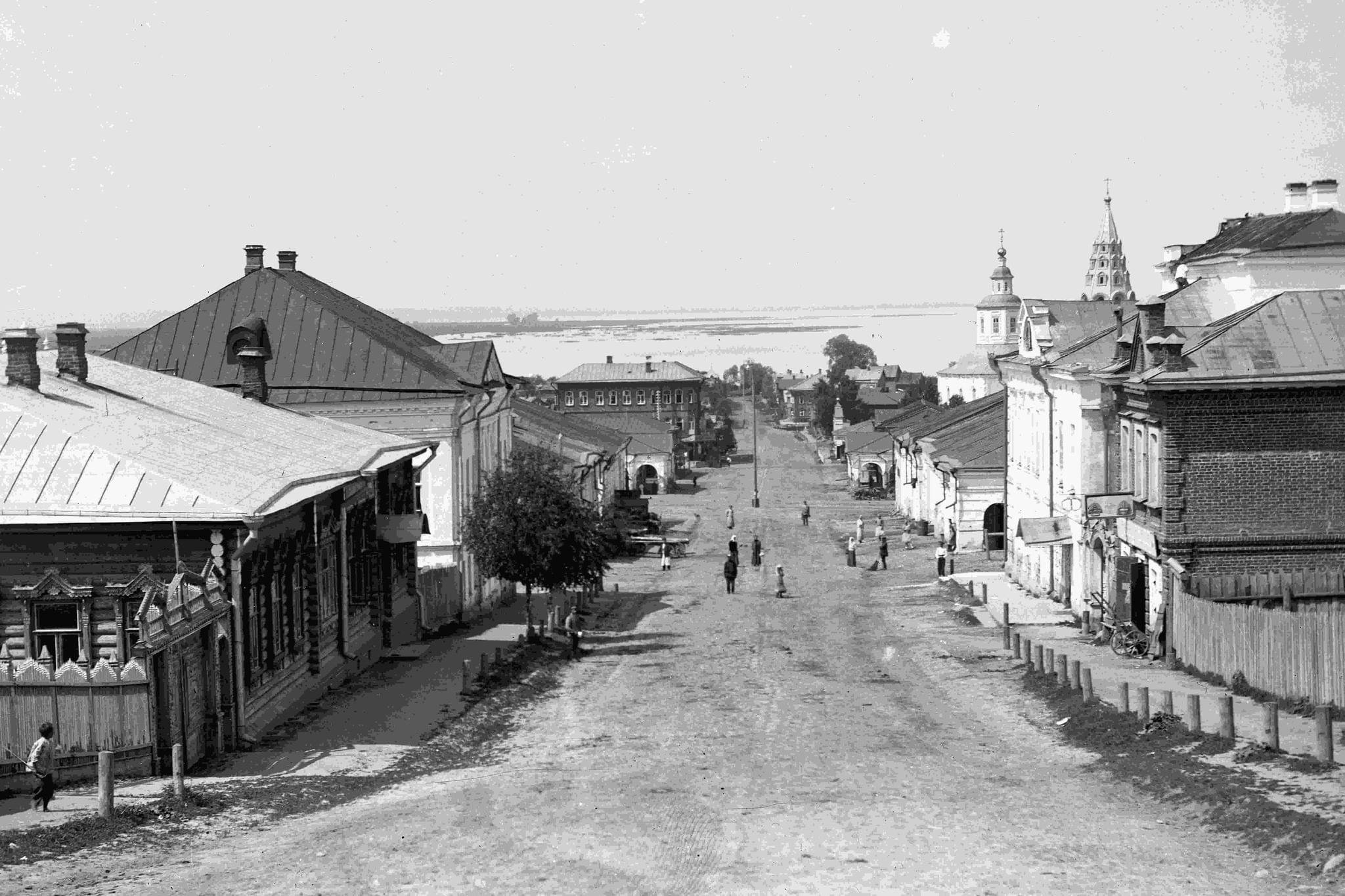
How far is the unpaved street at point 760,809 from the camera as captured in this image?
1545 cm

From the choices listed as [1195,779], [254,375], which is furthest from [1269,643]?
[254,375]

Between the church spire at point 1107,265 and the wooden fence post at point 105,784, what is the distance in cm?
11933

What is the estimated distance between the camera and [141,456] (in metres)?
23.5

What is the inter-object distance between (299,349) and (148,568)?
22216 millimetres

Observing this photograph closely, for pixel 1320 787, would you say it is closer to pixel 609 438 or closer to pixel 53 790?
pixel 53 790

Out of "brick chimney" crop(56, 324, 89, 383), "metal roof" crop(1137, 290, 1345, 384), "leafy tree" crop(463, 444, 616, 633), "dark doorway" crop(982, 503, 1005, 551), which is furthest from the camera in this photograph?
"dark doorway" crop(982, 503, 1005, 551)

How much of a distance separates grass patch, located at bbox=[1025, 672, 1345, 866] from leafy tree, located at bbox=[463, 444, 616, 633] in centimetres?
1268

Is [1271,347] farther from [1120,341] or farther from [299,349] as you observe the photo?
[299,349]

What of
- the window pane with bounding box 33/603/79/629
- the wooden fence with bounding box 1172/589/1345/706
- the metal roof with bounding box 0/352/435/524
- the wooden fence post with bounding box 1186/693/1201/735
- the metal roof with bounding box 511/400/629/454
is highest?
the metal roof with bounding box 511/400/629/454

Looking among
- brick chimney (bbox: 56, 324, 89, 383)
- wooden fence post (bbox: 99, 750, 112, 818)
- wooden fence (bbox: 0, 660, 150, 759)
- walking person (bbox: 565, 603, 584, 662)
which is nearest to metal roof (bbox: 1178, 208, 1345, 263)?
walking person (bbox: 565, 603, 584, 662)

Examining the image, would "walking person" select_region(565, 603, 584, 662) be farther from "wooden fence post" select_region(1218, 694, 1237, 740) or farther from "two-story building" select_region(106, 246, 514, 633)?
"wooden fence post" select_region(1218, 694, 1237, 740)

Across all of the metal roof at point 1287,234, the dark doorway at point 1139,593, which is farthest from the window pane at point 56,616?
the metal roof at point 1287,234

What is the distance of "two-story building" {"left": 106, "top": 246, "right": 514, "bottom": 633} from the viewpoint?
4200 centimetres

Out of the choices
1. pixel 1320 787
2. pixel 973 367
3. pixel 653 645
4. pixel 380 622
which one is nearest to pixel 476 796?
pixel 1320 787
